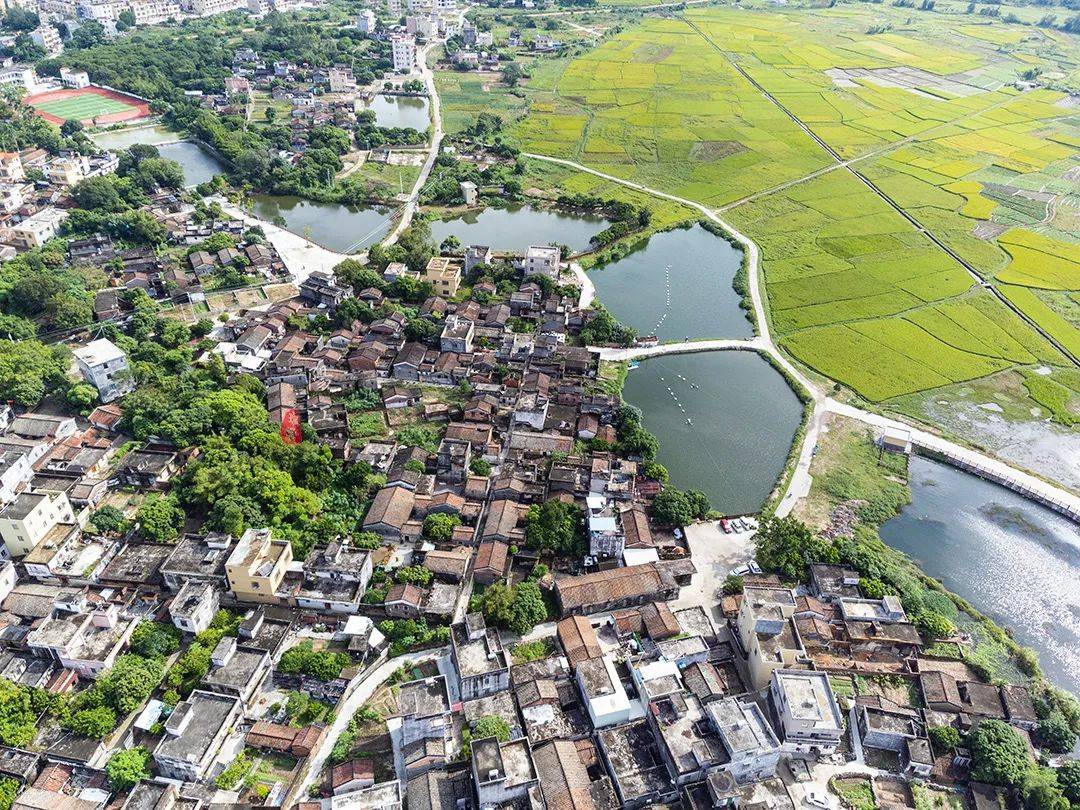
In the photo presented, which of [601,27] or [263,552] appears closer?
[263,552]

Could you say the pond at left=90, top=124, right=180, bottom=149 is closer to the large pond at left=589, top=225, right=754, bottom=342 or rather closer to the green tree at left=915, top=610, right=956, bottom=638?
the large pond at left=589, top=225, right=754, bottom=342

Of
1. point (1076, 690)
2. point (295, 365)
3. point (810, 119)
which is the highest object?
point (810, 119)

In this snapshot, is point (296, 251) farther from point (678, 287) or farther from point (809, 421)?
point (809, 421)

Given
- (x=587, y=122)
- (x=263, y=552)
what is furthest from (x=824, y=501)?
(x=587, y=122)

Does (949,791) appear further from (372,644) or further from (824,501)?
(372,644)

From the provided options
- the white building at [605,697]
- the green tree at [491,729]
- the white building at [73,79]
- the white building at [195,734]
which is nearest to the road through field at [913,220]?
the white building at [605,697]
